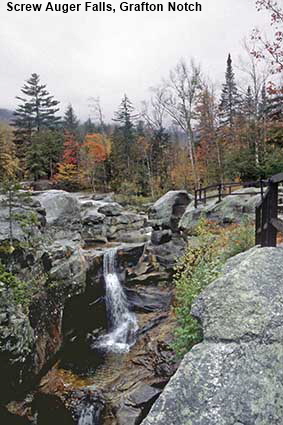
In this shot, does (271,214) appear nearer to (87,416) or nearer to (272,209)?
(272,209)

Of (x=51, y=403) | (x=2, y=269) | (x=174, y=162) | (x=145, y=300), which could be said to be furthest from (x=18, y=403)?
(x=174, y=162)

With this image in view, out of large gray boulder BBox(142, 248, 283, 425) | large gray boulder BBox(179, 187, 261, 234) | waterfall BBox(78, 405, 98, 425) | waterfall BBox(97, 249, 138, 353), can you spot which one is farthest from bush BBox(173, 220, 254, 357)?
large gray boulder BBox(179, 187, 261, 234)

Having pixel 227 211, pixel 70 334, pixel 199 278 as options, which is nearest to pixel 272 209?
pixel 199 278

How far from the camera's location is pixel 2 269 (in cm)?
681

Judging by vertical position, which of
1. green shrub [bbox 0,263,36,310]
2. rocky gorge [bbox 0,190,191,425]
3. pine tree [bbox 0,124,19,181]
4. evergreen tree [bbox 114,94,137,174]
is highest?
evergreen tree [bbox 114,94,137,174]

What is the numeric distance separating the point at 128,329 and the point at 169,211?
8.07 m

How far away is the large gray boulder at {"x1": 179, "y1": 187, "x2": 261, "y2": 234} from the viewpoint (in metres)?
13.0

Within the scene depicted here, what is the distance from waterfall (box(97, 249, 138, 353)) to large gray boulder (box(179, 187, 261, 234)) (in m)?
3.46

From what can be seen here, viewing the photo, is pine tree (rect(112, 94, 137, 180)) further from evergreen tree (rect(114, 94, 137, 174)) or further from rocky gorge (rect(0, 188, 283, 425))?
rocky gorge (rect(0, 188, 283, 425))

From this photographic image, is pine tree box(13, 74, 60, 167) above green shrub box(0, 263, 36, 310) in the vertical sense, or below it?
above

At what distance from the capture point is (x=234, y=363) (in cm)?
252

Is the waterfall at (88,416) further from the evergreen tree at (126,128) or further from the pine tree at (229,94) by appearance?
the pine tree at (229,94)

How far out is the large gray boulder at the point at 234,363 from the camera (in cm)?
228

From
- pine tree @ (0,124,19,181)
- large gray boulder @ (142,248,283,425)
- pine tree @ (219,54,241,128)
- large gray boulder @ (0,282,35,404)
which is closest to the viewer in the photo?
large gray boulder @ (142,248,283,425)
